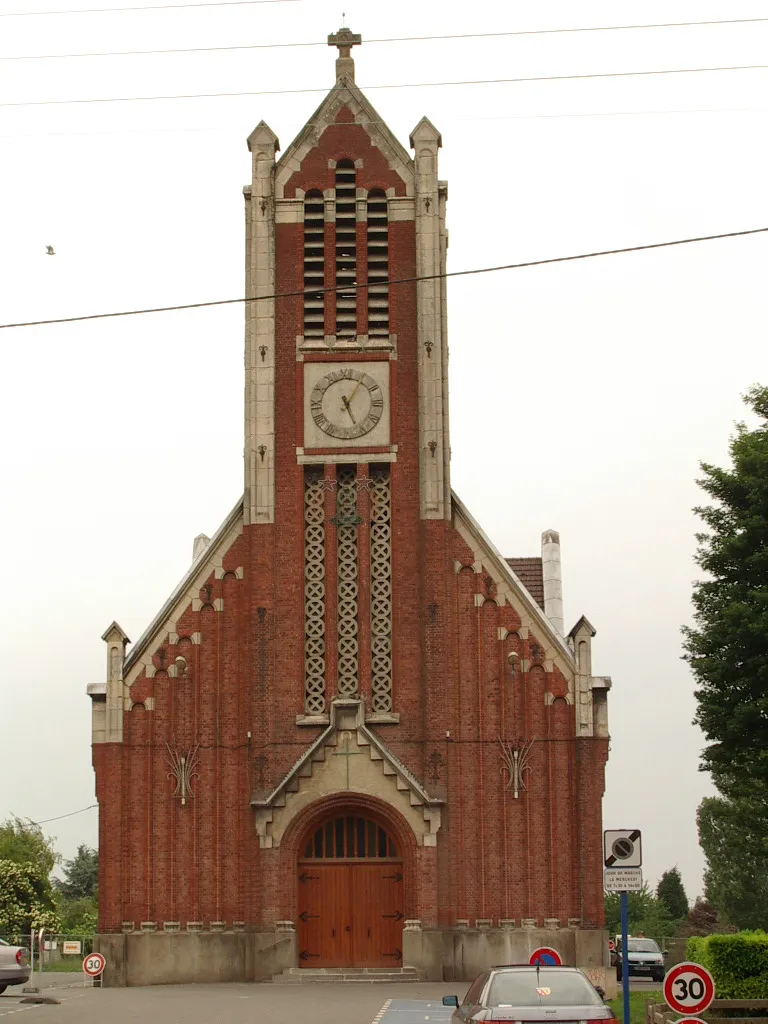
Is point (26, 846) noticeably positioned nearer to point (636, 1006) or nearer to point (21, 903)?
point (21, 903)

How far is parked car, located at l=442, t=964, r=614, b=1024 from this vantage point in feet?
55.3

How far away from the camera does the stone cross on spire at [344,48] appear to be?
133ft

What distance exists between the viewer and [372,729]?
36406 millimetres

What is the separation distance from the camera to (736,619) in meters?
35.8

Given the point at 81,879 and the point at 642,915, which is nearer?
the point at 642,915

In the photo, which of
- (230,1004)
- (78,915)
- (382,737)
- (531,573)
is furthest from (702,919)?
(230,1004)

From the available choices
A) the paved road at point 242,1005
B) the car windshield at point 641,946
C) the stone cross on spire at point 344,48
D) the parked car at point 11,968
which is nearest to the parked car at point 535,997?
the paved road at point 242,1005

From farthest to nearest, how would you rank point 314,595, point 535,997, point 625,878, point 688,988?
point 314,595, point 625,878, point 535,997, point 688,988

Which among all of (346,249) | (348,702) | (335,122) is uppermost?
(335,122)

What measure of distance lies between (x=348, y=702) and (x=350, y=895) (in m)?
4.22

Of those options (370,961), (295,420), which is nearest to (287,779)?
(370,961)

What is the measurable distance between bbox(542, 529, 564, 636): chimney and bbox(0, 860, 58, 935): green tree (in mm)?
33830

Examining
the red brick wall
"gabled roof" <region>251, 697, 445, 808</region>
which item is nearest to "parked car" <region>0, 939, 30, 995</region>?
the red brick wall

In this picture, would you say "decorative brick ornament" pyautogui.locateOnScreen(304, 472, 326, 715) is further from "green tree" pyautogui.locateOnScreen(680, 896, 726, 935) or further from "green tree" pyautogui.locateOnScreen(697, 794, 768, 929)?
"green tree" pyautogui.locateOnScreen(680, 896, 726, 935)
